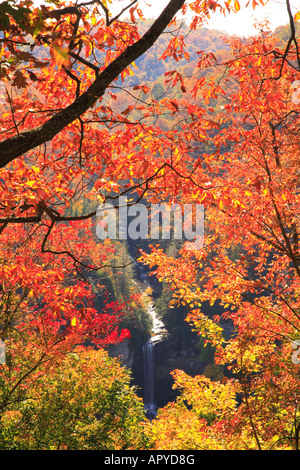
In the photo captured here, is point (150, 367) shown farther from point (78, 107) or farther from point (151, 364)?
point (78, 107)

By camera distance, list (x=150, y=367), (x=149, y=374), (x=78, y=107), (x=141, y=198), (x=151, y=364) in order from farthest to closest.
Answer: (x=151, y=364), (x=150, y=367), (x=149, y=374), (x=141, y=198), (x=78, y=107)

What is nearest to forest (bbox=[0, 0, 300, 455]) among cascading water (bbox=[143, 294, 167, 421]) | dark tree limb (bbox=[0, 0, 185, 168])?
dark tree limb (bbox=[0, 0, 185, 168])

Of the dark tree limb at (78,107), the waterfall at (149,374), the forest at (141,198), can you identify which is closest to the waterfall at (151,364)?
the waterfall at (149,374)

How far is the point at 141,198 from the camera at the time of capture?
107 inches

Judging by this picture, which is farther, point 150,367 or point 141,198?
point 150,367

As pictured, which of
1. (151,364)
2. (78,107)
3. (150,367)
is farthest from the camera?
(151,364)

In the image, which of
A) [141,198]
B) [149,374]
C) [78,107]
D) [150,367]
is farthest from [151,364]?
[78,107]

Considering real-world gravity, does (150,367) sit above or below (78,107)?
below

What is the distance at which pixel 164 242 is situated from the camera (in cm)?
3381

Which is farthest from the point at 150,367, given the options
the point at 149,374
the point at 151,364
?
the point at 149,374

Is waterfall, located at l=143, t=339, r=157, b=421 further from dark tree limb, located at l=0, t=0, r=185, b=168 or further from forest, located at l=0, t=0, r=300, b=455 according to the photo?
dark tree limb, located at l=0, t=0, r=185, b=168

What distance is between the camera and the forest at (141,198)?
2416 millimetres

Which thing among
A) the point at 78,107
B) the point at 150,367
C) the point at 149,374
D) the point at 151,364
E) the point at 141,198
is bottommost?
the point at 149,374
